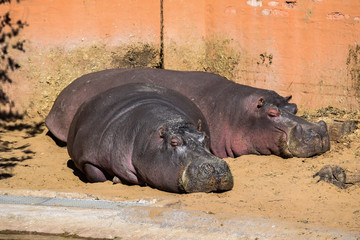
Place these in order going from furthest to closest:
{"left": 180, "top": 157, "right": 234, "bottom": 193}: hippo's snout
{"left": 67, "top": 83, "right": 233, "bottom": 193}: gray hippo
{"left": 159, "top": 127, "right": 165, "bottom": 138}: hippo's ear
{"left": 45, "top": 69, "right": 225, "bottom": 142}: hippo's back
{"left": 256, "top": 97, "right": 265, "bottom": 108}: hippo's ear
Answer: {"left": 45, "top": 69, "right": 225, "bottom": 142}: hippo's back → {"left": 256, "top": 97, "right": 265, "bottom": 108}: hippo's ear → {"left": 159, "top": 127, "right": 165, "bottom": 138}: hippo's ear → {"left": 67, "top": 83, "right": 233, "bottom": 193}: gray hippo → {"left": 180, "top": 157, "right": 234, "bottom": 193}: hippo's snout

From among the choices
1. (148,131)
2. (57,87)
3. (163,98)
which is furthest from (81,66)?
(148,131)

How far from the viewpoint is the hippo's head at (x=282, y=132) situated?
24.9 feet

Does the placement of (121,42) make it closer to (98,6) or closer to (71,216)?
(98,6)

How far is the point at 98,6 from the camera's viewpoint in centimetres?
934

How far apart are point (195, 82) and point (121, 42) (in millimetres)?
1504

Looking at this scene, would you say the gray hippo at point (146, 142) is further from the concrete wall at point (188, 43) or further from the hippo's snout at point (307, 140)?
the concrete wall at point (188, 43)

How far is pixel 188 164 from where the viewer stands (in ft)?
20.0

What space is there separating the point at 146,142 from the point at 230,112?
2.04 m

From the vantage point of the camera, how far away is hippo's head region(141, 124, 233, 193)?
596 cm

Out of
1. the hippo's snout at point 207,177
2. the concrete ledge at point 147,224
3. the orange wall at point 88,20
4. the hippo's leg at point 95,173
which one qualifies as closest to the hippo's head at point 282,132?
the hippo's snout at point 207,177

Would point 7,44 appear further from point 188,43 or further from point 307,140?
point 307,140

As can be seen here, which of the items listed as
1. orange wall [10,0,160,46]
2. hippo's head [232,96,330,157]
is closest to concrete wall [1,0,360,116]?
orange wall [10,0,160,46]

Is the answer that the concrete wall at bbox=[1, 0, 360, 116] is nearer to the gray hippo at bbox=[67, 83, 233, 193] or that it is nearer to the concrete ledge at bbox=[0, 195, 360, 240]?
the gray hippo at bbox=[67, 83, 233, 193]

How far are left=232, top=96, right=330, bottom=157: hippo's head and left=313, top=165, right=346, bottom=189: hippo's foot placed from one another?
125 centimetres
